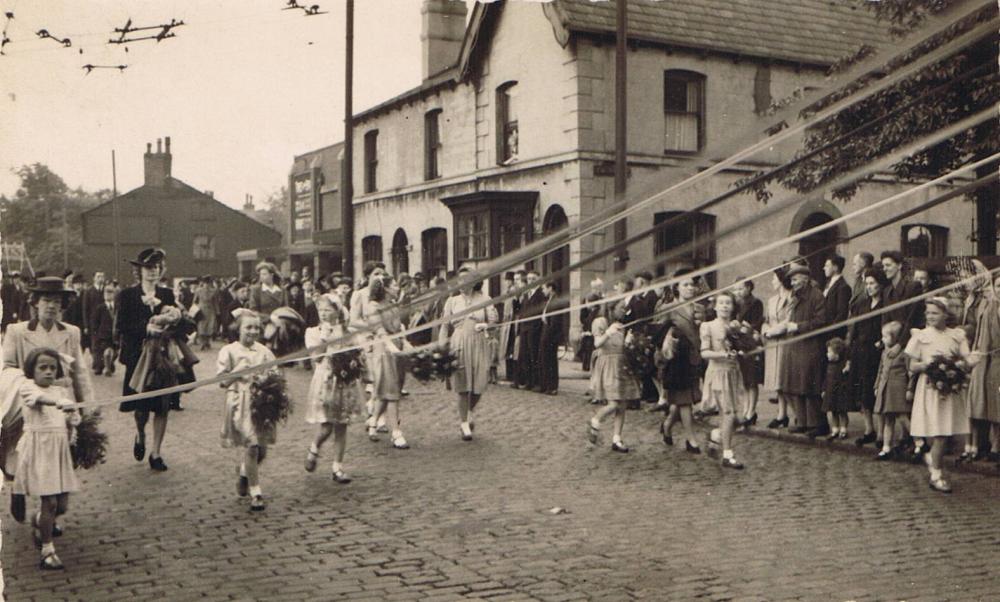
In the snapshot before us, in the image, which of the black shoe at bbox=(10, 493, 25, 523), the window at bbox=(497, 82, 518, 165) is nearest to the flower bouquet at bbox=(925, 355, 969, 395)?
the black shoe at bbox=(10, 493, 25, 523)

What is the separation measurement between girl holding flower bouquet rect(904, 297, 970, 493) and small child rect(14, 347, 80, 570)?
6287 millimetres

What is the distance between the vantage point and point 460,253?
18.2m

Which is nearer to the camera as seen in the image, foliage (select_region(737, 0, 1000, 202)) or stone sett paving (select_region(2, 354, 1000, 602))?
stone sett paving (select_region(2, 354, 1000, 602))

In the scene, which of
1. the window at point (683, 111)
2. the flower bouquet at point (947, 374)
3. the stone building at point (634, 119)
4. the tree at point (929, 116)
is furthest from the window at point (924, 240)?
the flower bouquet at point (947, 374)

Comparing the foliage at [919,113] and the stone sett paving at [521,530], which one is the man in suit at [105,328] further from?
the foliage at [919,113]

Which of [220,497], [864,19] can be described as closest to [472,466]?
[220,497]

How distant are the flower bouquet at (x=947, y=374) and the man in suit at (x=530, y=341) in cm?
711

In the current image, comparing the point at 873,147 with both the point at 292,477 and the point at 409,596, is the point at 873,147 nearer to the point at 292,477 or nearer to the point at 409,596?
the point at 292,477

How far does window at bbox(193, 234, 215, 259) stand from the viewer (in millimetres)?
40594

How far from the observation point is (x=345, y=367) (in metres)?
7.74

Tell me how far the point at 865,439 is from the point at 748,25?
36.9 ft

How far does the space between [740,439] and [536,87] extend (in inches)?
375

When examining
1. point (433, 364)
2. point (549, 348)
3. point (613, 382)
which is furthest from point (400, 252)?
point (613, 382)

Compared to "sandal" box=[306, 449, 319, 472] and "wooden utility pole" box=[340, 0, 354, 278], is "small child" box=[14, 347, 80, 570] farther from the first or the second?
"wooden utility pole" box=[340, 0, 354, 278]
